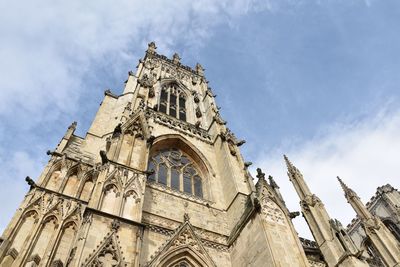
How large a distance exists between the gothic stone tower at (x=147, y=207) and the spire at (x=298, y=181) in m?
2.92

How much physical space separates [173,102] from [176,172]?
7.99 metres

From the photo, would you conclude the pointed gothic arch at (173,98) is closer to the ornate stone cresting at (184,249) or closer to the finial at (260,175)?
the finial at (260,175)

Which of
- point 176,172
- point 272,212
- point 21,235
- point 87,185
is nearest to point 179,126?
point 176,172

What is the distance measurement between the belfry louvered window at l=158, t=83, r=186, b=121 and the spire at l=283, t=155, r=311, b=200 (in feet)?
22.3

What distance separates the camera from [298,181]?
49.5ft

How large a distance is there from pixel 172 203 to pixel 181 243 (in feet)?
6.67

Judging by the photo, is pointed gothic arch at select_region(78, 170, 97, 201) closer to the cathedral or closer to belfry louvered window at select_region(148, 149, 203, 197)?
the cathedral

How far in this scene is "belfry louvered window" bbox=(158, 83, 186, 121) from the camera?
1905 centimetres

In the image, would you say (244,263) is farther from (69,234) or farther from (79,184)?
(79,184)

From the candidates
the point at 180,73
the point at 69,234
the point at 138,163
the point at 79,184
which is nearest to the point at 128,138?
the point at 138,163

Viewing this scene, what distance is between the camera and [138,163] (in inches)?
379

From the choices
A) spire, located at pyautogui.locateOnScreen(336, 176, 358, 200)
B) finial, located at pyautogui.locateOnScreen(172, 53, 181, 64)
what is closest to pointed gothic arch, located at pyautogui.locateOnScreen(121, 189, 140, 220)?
spire, located at pyautogui.locateOnScreen(336, 176, 358, 200)

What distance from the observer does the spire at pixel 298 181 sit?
14.3 m

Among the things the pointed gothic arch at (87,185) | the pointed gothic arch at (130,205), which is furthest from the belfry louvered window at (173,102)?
the pointed gothic arch at (130,205)
